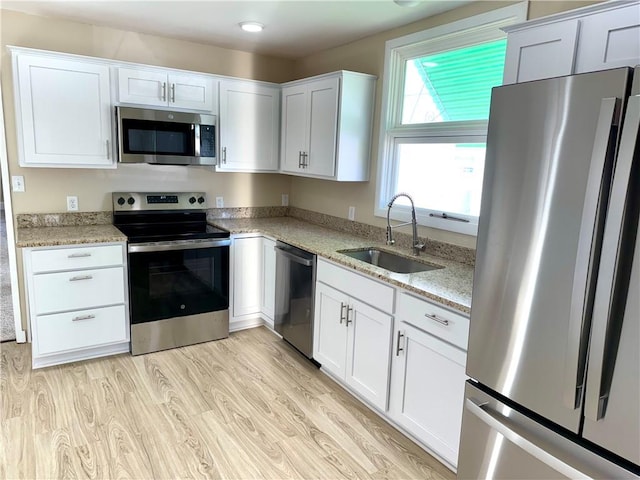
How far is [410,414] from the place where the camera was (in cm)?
228

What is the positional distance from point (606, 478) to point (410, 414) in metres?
1.04

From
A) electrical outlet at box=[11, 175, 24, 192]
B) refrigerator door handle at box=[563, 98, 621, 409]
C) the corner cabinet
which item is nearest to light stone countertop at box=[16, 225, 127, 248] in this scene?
electrical outlet at box=[11, 175, 24, 192]

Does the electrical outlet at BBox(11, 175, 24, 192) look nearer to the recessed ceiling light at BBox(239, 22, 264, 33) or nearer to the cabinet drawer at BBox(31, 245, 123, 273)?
the cabinet drawer at BBox(31, 245, 123, 273)

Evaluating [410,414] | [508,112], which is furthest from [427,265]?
[508,112]

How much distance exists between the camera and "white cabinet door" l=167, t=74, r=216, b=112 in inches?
132

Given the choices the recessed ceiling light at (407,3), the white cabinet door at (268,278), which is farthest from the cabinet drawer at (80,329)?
the recessed ceiling light at (407,3)

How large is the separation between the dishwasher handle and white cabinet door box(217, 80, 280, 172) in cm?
89

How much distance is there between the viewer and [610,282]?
1232 mm

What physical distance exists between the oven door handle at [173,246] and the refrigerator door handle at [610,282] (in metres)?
2.63

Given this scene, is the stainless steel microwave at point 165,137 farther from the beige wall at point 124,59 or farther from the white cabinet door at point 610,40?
the white cabinet door at point 610,40

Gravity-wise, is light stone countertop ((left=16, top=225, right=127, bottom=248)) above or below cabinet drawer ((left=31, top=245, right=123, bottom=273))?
above

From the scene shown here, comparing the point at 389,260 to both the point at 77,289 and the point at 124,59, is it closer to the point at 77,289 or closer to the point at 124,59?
the point at 77,289

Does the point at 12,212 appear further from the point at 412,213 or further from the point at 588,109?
the point at 588,109

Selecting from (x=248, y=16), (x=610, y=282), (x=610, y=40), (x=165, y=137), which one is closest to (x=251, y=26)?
(x=248, y=16)
